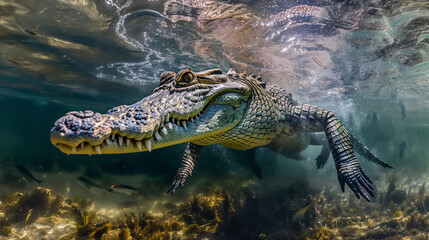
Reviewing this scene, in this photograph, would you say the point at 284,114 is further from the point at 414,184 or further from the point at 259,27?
the point at 414,184

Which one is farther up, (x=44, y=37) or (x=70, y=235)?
(x=44, y=37)

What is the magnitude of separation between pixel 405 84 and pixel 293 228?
11.0 metres

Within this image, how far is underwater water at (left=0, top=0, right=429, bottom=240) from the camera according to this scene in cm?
537

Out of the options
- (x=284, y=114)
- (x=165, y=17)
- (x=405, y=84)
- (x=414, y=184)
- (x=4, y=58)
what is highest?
(x=4, y=58)

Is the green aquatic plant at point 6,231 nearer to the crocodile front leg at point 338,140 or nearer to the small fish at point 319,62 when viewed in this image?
the crocodile front leg at point 338,140

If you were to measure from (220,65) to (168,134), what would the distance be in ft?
26.3

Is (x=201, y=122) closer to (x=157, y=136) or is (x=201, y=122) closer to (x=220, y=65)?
(x=157, y=136)

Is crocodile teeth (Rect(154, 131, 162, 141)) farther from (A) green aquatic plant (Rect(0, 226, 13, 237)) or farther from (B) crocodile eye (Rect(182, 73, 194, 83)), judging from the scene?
(A) green aquatic plant (Rect(0, 226, 13, 237))

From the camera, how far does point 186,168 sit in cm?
402

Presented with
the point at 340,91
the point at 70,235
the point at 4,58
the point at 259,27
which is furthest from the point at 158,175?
the point at 340,91

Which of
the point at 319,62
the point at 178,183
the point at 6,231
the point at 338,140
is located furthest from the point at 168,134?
the point at 319,62

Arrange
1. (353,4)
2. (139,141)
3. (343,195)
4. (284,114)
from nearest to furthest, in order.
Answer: (139,141), (284,114), (353,4), (343,195)

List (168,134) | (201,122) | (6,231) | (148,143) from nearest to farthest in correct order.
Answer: (148,143)
(168,134)
(201,122)
(6,231)

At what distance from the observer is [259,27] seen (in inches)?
242
